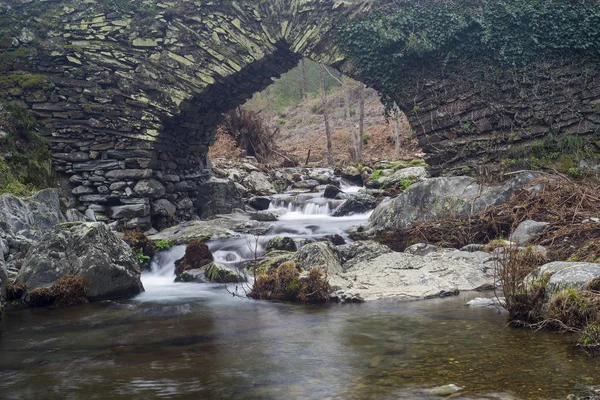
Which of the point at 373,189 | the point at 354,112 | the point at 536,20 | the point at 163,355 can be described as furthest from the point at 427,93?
the point at 354,112

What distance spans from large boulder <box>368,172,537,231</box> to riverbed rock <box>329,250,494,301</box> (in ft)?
5.23

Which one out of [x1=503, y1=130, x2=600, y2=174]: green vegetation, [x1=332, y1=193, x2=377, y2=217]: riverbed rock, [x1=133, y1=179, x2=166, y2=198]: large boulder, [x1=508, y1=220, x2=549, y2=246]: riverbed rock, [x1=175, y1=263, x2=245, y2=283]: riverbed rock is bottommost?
[x1=175, y1=263, x2=245, y2=283]: riverbed rock

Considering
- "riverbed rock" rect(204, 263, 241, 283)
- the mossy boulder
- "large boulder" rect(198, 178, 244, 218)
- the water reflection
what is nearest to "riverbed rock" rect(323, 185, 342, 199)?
"large boulder" rect(198, 178, 244, 218)

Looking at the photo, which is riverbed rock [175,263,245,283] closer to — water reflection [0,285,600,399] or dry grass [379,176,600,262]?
water reflection [0,285,600,399]

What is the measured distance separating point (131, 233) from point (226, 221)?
247cm

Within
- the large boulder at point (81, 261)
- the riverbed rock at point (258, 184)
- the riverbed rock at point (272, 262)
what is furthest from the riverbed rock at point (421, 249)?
the riverbed rock at point (258, 184)

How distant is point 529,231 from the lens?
306 inches

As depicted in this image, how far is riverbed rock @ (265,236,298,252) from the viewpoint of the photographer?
31.0ft

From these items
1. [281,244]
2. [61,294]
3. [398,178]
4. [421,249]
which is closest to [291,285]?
[281,244]

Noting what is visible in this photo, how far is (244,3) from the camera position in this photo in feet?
39.1

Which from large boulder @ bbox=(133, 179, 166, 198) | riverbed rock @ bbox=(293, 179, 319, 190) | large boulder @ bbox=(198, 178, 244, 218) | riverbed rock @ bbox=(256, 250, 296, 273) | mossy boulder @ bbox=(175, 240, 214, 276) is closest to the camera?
riverbed rock @ bbox=(256, 250, 296, 273)

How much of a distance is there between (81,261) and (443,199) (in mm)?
6071

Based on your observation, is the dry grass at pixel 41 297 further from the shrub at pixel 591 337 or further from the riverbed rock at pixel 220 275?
the shrub at pixel 591 337

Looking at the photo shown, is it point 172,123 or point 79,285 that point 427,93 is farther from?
point 79,285
